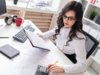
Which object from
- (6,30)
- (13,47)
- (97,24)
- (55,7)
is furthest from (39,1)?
(13,47)

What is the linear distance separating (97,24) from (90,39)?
1166 mm

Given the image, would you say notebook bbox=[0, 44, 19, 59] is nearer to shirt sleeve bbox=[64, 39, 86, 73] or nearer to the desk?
the desk

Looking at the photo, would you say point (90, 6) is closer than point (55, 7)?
Yes

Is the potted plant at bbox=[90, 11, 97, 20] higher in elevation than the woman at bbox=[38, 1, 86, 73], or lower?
lower

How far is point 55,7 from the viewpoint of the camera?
295cm

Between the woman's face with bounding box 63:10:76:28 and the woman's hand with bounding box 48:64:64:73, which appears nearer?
the woman's hand with bounding box 48:64:64:73

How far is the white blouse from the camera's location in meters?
1.20

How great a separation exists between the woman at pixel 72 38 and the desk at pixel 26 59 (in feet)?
0.33

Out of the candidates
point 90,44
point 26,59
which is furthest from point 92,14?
point 26,59

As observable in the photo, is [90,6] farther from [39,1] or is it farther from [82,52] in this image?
[82,52]

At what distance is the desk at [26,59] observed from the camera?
1.09 metres

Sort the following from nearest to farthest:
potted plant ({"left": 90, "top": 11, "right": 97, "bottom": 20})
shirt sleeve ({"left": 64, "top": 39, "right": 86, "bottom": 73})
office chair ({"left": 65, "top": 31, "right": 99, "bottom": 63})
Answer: shirt sleeve ({"left": 64, "top": 39, "right": 86, "bottom": 73}) < office chair ({"left": 65, "top": 31, "right": 99, "bottom": 63}) < potted plant ({"left": 90, "top": 11, "right": 97, "bottom": 20})

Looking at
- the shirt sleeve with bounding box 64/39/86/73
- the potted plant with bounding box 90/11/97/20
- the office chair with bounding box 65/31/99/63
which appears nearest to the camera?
the shirt sleeve with bounding box 64/39/86/73

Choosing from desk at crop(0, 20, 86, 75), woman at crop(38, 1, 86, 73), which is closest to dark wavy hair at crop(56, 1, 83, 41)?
woman at crop(38, 1, 86, 73)
